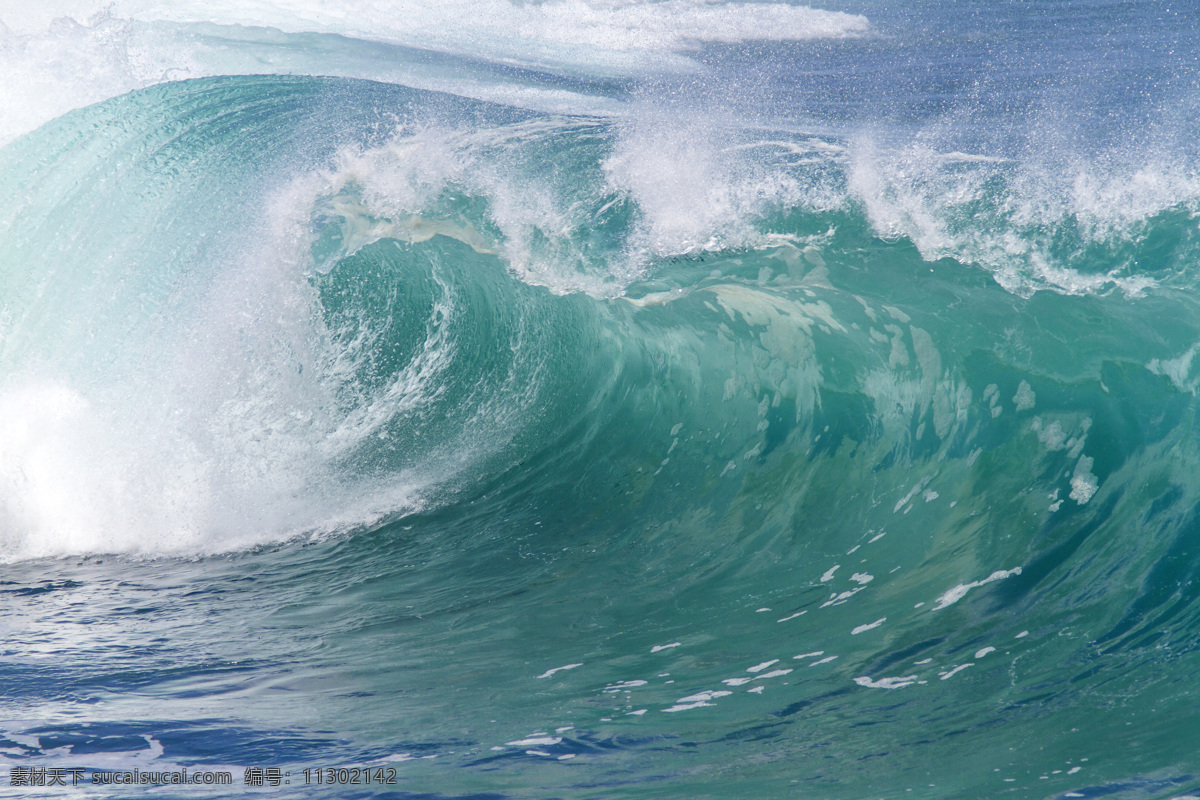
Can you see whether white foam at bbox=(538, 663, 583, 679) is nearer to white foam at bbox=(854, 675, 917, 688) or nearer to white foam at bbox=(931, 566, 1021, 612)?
white foam at bbox=(854, 675, 917, 688)

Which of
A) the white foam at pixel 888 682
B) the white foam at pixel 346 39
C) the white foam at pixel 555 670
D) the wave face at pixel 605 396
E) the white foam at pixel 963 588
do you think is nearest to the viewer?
the wave face at pixel 605 396

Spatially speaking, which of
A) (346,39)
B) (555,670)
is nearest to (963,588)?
(555,670)

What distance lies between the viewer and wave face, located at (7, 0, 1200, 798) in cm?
311

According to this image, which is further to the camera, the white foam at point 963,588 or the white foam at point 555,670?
the white foam at point 963,588

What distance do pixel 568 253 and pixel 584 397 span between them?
1.44 metres

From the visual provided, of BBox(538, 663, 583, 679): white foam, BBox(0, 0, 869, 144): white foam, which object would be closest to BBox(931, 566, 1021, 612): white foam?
BBox(538, 663, 583, 679): white foam

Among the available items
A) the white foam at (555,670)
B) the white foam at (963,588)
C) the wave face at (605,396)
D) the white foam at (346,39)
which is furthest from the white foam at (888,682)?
the white foam at (346,39)

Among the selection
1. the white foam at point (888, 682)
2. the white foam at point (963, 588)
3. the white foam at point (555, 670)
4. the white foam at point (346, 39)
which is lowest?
the white foam at point (555, 670)

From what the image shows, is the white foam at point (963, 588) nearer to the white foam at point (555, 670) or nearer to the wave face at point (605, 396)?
the wave face at point (605, 396)

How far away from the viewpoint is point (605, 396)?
6586 mm

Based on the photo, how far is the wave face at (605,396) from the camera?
10.2 feet

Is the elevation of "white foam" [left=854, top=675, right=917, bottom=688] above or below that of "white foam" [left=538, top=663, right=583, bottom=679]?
above

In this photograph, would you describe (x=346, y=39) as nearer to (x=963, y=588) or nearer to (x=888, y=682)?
(x=963, y=588)

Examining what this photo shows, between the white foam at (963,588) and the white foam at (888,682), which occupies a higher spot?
the white foam at (963,588)
